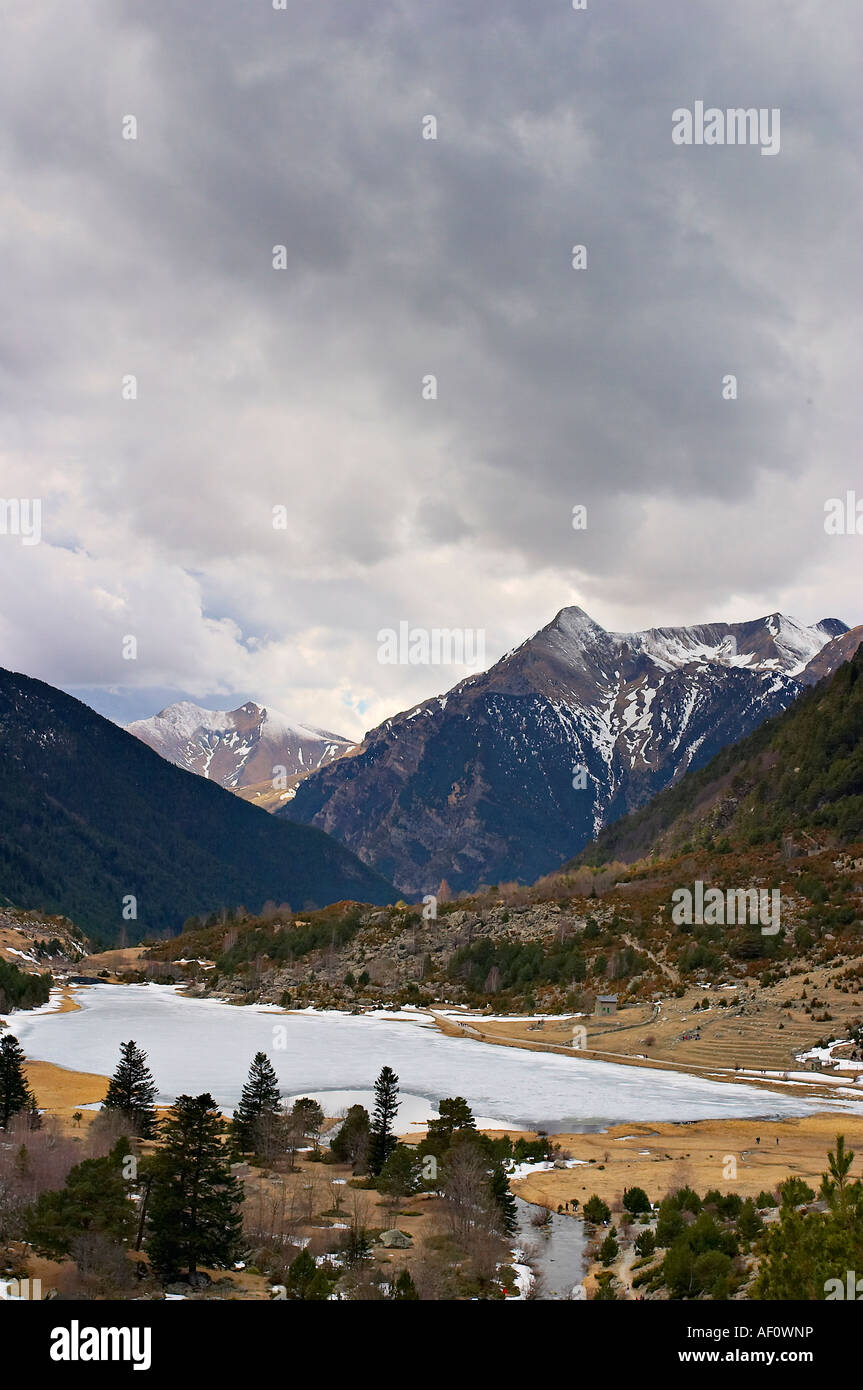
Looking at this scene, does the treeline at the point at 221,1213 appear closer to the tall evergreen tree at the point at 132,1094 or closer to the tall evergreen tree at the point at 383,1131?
the tall evergreen tree at the point at 383,1131

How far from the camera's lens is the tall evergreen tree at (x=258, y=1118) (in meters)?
46.7

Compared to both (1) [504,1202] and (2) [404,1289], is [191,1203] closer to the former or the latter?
(2) [404,1289]

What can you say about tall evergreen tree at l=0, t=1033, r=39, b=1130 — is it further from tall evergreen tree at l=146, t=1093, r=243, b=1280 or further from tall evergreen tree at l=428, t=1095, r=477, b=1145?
tall evergreen tree at l=146, t=1093, r=243, b=1280

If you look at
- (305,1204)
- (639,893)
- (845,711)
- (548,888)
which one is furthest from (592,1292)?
(845,711)

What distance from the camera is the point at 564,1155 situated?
47.6 m

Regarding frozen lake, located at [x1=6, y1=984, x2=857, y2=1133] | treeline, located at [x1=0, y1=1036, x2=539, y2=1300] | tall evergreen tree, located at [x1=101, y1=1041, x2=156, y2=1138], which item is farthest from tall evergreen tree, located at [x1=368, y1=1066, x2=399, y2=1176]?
tall evergreen tree, located at [x1=101, y1=1041, x2=156, y2=1138]

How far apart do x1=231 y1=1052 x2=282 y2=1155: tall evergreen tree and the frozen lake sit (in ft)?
29.1

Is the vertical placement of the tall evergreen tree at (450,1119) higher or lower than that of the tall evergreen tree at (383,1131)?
higher

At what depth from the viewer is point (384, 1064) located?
81.9m

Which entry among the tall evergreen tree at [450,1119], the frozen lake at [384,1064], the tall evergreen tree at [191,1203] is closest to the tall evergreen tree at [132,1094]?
the frozen lake at [384,1064]

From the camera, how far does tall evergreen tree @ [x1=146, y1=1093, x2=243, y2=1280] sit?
28172 millimetres

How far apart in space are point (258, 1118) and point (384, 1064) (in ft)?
117

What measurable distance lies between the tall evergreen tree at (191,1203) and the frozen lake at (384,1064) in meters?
26.4
